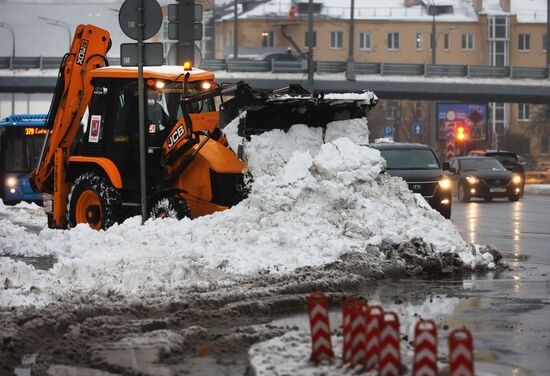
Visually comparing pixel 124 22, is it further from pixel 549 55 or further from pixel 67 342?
pixel 549 55

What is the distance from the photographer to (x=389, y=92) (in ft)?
274

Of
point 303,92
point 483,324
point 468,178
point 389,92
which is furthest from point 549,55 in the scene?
point 483,324

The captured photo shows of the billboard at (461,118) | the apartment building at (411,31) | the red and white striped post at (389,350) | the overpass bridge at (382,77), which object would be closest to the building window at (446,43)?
the apartment building at (411,31)

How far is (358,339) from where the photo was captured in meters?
9.01

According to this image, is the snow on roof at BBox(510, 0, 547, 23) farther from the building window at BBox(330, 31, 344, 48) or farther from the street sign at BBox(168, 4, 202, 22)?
the street sign at BBox(168, 4, 202, 22)

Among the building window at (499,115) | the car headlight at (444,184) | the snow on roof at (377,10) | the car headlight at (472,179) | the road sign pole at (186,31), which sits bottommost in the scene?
the building window at (499,115)

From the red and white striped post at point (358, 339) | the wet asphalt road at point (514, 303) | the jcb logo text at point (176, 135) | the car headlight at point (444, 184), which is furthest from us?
the car headlight at point (444, 184)

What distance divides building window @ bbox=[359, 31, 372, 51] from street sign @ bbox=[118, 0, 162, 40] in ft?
369

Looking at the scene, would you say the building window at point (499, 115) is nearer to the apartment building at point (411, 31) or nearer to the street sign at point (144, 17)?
the apartment building at point (411, 31)

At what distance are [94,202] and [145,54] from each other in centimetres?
343

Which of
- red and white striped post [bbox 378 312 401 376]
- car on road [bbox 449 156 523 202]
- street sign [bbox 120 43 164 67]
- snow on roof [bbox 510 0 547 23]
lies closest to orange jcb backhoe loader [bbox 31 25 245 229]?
street sign [bbox 120 43 164 67]

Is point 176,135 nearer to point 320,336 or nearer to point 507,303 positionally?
point 507,303

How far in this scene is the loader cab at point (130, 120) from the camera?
20.1 m

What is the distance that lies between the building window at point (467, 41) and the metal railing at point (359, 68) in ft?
154
